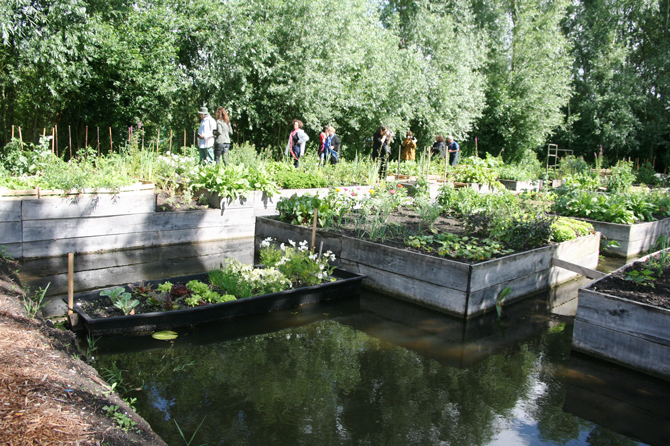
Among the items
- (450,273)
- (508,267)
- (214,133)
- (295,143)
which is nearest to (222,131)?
(214,133)

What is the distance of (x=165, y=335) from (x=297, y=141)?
8.36 meters

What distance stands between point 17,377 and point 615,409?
13.2 feet

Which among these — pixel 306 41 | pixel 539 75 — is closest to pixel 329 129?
pixel 306 41

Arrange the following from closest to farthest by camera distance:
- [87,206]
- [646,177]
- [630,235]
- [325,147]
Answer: [87,206] → [630,235] → [325,147] → [646,177]

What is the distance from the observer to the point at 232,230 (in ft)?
29.0

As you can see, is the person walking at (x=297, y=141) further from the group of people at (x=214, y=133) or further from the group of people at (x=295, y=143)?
the group of people at (x=214, y=133)

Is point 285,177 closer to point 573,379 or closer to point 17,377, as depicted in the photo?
point 573,379

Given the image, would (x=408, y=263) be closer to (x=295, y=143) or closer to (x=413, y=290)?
(x=413, y=290)

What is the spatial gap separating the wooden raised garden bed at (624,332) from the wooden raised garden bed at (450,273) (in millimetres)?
1084

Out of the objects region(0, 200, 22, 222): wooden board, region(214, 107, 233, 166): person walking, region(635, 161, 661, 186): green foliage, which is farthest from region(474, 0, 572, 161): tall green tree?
region(0, 200, 22, 222): wooden board

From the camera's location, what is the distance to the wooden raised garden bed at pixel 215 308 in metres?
4.34

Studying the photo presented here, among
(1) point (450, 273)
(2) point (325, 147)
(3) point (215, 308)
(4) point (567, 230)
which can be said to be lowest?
(3) point (215, 308)

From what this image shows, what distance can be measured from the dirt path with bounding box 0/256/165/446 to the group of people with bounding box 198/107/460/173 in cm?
648

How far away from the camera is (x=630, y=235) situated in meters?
→ 8.36
